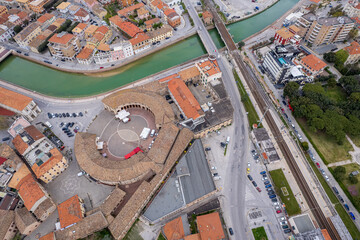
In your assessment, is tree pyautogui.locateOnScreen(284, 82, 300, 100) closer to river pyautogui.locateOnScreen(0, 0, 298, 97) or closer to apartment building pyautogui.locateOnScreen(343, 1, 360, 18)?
river pyautogui.locateOnScreen(0, 0, 298, 97)

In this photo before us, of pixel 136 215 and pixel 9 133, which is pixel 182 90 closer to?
pixel 136 215

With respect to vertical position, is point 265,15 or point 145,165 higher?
point 265,15

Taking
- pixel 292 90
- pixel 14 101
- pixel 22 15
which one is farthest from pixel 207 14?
pixel 22 15

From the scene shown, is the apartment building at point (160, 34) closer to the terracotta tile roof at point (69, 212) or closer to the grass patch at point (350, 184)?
the terracotta tile roof at point (69, 212)

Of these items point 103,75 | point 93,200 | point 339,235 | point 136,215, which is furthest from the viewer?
point 103,75

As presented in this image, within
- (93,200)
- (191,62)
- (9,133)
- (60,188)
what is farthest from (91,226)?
(191,62)

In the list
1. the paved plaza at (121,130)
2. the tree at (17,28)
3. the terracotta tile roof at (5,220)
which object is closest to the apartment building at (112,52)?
the paved plaza at (121,130)
